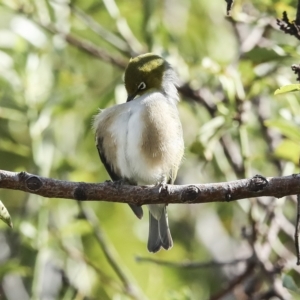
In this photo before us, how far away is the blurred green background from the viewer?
3.94 meters

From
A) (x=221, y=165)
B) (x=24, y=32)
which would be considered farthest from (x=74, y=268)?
A: (x=24, y=32)

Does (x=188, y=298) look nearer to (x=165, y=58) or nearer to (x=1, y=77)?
(x=165, y=58)

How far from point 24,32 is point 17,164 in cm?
97

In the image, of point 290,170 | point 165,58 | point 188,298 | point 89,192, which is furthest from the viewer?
point 165,58

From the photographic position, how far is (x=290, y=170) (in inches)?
154

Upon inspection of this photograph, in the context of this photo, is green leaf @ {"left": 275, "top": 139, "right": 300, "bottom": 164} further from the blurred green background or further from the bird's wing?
the bird's wing

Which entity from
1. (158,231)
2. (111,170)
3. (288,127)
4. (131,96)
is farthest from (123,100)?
(288,127)

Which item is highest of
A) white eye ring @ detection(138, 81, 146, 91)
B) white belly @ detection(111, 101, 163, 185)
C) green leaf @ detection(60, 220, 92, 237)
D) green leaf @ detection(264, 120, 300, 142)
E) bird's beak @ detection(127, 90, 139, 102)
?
green leaf @ detection(264, 120, 300, 142)

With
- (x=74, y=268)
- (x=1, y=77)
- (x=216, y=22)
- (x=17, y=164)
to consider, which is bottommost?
(x=74, y=268)

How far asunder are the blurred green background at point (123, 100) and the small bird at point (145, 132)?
129mm

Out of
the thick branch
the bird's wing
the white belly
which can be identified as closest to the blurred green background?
the bird's wing

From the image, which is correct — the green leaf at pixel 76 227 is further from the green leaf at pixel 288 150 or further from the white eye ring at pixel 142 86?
the green leaf at pixel 288 150

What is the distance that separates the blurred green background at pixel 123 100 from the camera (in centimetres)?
394

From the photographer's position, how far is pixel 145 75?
423 cm
